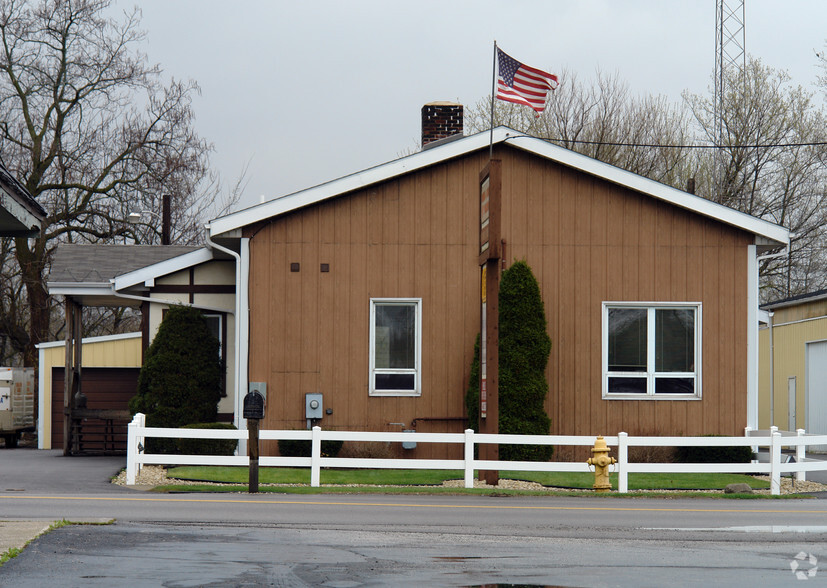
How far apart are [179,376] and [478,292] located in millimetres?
5948

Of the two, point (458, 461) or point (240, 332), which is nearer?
point (458, 461)

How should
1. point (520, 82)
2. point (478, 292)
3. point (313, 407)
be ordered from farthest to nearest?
point (478, 292) < point (313, 407) < point (520, 82)

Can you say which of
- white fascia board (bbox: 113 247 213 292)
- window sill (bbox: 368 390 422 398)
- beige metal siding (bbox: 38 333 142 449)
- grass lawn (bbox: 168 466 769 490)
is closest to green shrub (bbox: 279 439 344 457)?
grass lawn (bbox: 168 466 769 490)

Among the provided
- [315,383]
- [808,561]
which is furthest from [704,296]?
[808,561]

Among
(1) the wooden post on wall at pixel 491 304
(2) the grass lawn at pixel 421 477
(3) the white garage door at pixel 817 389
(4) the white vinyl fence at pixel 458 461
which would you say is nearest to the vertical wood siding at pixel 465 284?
(2) the grass lawn at pixel 421 477

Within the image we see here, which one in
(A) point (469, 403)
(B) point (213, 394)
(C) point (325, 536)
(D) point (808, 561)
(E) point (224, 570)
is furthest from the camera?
(B) point (213, 394)

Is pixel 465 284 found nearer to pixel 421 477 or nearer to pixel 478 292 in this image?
pixel 478 292

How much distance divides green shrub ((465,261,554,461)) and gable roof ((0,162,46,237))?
11.0 m

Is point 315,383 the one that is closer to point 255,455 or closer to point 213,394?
point 213,394

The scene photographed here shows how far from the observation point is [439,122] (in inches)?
955

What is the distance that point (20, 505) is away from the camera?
13797 mm

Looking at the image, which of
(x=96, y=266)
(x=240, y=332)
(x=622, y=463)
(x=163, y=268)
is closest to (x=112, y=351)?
Result: (x=96, y=266)

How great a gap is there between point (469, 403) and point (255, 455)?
16.9 ft

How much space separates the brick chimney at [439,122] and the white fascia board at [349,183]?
3.64 meters
